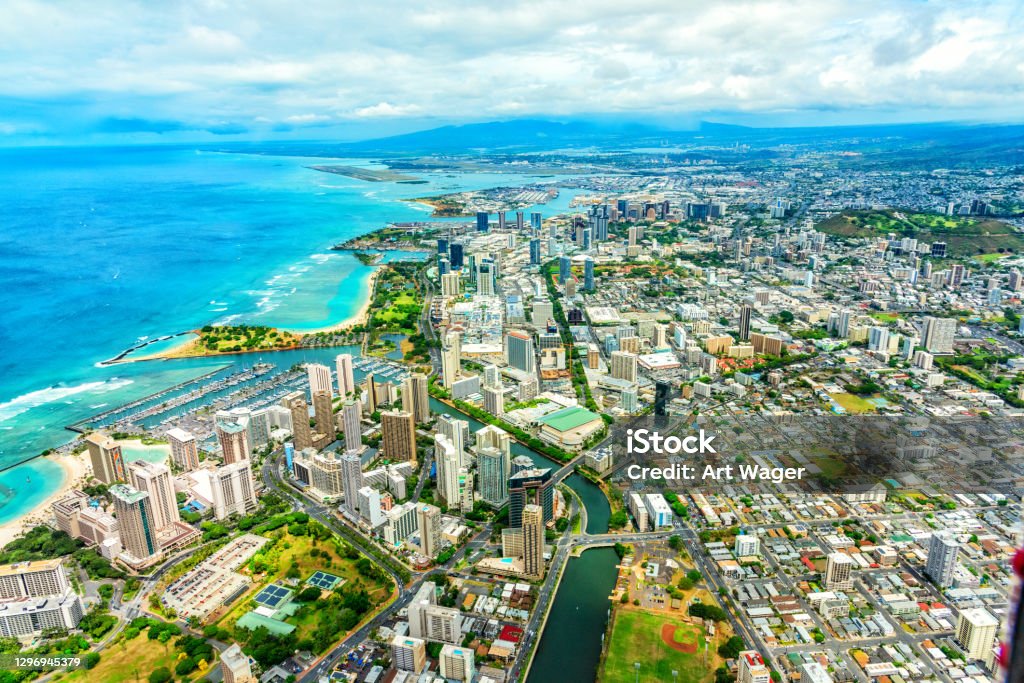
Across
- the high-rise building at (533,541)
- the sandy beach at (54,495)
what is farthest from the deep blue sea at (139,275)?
the high-rise building at (533,541)

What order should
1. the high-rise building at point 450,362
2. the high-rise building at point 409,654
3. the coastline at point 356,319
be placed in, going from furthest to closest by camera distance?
the coastline at point 356,319, the high-rise building at point 450,362, the high-rise building at point 409,654

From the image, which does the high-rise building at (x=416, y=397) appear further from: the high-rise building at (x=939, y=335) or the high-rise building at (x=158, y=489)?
the high-rise building at (x=939, y=335)

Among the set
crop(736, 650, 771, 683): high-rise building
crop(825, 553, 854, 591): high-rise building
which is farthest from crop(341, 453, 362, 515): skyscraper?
crop(825, 553, 854, 591): high-rise building

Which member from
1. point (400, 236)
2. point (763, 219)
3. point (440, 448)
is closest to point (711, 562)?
point (440, 448)

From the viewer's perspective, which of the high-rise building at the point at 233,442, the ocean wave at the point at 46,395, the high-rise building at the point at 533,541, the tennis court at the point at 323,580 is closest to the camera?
the high-rise building at the point at 533,541

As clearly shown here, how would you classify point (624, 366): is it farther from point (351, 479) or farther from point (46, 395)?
point (46, 395)

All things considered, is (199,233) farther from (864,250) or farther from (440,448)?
(864,250)

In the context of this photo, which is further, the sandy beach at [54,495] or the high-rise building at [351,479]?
the high-rise building at [351,479]
